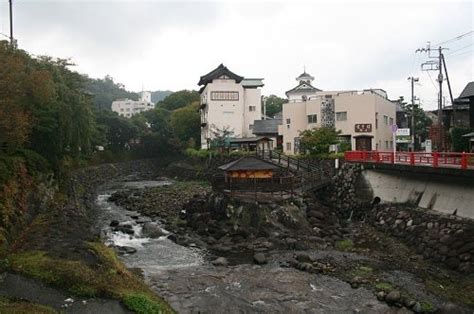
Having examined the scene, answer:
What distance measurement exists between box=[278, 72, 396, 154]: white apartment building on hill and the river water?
82.4 ft

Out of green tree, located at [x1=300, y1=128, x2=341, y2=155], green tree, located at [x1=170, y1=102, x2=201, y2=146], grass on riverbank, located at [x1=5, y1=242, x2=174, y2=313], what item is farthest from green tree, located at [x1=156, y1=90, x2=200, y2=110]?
grass on riverbank, located at [x1=5, y1=242, x2=174, y2=313]

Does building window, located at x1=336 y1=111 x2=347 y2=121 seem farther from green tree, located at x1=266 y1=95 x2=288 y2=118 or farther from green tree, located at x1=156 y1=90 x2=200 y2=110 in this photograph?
green tree, located at x1=156 y1=90 x2=200 y2=110

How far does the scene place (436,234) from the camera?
19.7 meters

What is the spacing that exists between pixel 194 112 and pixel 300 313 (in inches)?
2420

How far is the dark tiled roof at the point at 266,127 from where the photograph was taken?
5512 cm

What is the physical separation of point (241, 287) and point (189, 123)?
192 ft

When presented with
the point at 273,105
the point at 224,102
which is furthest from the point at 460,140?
the point at 273,105

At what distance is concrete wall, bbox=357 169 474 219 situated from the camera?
20.0 meters

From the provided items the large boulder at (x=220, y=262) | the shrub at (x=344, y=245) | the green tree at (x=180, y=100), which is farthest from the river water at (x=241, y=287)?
the green tree at (x=180, y=100)

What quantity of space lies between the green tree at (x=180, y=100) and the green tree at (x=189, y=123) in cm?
1633

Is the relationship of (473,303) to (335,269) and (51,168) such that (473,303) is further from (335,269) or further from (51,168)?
(51,168)

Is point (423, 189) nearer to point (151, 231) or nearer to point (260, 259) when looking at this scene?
point (260, 259)

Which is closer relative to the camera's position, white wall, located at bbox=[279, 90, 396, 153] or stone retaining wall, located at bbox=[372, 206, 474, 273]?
stone retaining wall, located at bbox=[372, 206, 474, 273]

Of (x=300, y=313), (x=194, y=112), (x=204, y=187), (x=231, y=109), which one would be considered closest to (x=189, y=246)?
(x=300, y=313)
